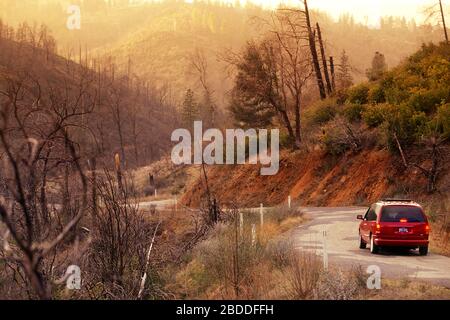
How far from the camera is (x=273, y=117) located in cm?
5481

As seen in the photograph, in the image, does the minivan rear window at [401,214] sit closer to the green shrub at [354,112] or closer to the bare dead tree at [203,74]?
the bare dead tree at [203,74]

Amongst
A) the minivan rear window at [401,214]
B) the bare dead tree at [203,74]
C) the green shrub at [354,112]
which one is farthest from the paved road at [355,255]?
the green shrub at [354,112]

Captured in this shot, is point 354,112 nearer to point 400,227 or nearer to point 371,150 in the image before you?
point 371,150

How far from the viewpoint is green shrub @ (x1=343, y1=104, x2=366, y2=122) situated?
1491 inches

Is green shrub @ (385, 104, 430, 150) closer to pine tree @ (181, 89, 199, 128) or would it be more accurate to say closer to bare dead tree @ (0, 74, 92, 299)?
bare dead tree @ (0, 74, 92, 299)

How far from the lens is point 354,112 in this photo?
37906 mm

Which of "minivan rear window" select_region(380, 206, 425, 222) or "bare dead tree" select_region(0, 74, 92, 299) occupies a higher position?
"bare dead tree" select_region(0, 74, 92, 299)

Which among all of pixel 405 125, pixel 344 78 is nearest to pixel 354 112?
pixel 405 125

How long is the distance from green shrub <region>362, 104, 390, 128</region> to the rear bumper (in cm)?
1698

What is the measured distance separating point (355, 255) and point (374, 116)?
739 inches

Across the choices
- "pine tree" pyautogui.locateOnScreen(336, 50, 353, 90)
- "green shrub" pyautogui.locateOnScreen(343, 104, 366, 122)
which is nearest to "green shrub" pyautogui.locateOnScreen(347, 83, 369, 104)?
"green shrub" pyautogui.locateOnScreen(343, 104, 366, 122)

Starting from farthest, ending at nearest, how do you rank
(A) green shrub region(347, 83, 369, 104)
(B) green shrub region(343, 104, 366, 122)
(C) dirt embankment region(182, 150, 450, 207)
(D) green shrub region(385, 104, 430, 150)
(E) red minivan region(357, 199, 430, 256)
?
1. (A) green shrub region(347, 83, 369, 104)
2. (B) green shrub region(343, 104, 366, 122)
3. (D) green shrub region(385, 104, 430, 150)
4. (C) dirt embankment region(182, 150, 450, 207)
5. (E) red minivan region(357, 199, 430, 256)
